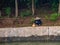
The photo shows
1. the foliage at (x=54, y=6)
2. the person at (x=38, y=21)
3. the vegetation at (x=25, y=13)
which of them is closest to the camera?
the person at (x=38, y=21)

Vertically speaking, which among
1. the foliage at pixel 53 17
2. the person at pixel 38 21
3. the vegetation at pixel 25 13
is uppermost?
the vegetation at pixel 25 13

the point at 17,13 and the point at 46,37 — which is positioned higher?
the point at 17,13

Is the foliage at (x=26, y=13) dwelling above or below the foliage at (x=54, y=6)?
below

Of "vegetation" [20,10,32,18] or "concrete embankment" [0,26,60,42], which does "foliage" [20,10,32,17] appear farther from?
"concrete embankment" [0,26,60,42]

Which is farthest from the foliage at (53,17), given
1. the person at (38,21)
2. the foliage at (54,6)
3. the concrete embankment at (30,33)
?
the concrete embankment at (30,33)

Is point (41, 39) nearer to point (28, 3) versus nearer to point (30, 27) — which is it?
point (30, 27)

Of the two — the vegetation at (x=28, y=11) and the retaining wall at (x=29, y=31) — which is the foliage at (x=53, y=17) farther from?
the retaining wall at (x=29, y=31)

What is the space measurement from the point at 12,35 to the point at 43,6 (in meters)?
5.50

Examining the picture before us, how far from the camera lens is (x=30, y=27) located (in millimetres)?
20750

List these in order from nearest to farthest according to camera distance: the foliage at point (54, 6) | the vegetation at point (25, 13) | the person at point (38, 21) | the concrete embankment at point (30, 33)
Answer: the concrete embankment at point (30, 33) < the person at point (38, 21) < the vegetation at point (25, 13) < the foliage at point (54, 6)

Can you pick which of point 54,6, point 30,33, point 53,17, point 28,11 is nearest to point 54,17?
point 53,17

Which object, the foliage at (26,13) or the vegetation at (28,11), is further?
the foliage at (26,13)

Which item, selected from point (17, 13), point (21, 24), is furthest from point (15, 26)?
point (17, 13)

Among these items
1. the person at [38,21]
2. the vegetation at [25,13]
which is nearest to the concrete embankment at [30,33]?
the person at [38,21]
